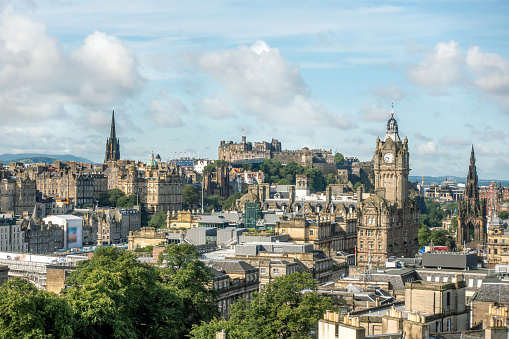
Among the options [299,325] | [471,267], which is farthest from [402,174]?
[299,325]

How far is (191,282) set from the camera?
74.6 meters

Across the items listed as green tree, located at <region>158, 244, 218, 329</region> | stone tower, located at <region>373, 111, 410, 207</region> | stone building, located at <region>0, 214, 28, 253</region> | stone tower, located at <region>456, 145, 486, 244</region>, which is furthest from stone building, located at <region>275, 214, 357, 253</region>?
stone building, located at <region>0, 214, 28, 253</region>

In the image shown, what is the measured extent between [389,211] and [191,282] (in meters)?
69.1

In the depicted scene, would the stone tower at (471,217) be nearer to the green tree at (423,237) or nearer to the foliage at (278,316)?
the green tree at (423,237)

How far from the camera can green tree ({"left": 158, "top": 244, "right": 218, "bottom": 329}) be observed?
238 feet

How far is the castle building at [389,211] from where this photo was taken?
137 metres

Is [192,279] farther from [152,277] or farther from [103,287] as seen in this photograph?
[103,287]

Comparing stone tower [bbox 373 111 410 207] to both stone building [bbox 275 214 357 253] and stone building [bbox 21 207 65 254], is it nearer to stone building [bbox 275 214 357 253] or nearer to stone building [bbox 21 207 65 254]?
stone building [bbox 275 214 357 253]

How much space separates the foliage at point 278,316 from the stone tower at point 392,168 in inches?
3270

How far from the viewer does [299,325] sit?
195ft

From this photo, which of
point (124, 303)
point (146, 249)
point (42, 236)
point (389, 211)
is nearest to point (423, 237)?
point (389, 211)

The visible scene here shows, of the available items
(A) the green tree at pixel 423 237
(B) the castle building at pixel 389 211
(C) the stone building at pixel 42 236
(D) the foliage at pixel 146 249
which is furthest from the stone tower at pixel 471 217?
(D) the foliage at pixel 146 249

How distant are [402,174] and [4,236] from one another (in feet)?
247

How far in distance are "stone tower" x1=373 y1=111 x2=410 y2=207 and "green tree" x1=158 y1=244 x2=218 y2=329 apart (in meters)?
71.6
